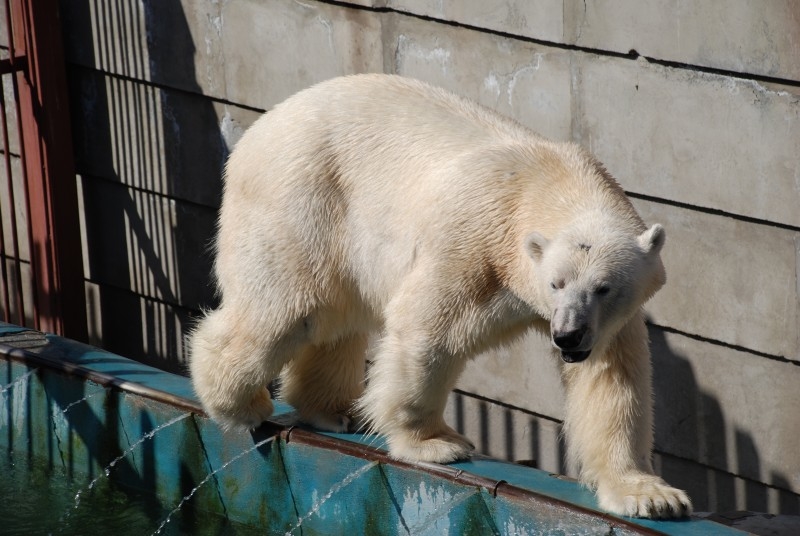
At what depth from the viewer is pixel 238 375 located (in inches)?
174

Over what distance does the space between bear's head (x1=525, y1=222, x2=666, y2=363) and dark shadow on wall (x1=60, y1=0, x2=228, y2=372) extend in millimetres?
2888

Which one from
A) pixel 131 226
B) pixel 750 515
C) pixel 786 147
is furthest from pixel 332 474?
pixel 131 226

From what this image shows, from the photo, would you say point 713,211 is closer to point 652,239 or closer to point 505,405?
point 652,239

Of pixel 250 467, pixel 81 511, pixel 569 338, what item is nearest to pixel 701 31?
pixel 569 338

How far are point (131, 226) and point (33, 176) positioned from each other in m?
0.54

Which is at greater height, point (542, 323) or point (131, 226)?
point (542, 323)

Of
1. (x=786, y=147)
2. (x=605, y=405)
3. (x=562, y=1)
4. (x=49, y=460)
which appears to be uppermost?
(x=562, y=1)

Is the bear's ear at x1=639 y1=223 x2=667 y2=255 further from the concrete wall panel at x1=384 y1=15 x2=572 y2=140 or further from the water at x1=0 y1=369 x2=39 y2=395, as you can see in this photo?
the water at x1=0 y1=369 x2=39 y2=395

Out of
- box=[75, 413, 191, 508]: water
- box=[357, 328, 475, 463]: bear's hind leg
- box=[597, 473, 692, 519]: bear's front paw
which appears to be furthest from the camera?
box=[75, 413, 191, 508]: water

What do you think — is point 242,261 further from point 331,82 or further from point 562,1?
point 562,1

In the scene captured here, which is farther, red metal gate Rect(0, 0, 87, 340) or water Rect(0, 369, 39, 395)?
red metal gate Rect(0, 0, 87, 340)

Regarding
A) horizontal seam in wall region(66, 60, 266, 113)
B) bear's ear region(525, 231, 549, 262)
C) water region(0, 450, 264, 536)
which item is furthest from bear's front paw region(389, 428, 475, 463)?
horizontal seam in wall region(66, 60, 266, 113)

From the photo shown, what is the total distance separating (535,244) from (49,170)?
3.66m

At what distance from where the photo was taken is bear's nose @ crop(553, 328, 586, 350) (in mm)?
3355
